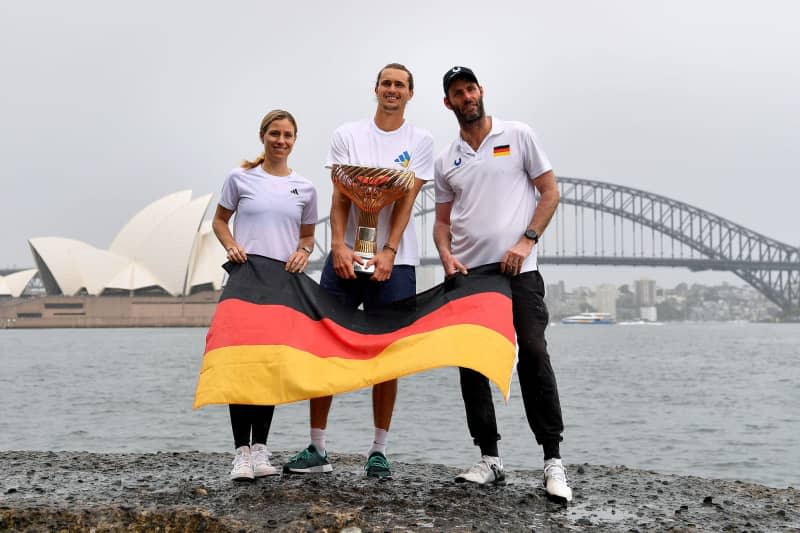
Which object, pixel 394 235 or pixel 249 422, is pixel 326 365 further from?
pixel 394 235

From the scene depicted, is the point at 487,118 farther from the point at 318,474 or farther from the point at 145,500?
the point at 145,500

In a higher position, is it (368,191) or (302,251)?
(368,191)

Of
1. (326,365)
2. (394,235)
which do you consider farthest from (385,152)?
(326,365)

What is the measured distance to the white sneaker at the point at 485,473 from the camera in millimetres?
3359

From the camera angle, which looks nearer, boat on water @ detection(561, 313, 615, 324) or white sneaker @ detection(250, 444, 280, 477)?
white sneaker @ detection(250, 444, 280, 477)

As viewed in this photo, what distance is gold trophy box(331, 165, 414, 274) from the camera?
318cm

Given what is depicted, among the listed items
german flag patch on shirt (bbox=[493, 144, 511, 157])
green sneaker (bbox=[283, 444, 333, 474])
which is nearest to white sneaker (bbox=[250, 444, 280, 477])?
green sneaker (bbox=[283, 444, 333, 474])

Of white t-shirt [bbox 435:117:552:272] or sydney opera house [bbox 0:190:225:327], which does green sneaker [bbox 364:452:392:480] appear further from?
sydney opera house [bbox 0:190:225:327]

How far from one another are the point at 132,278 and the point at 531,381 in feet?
186

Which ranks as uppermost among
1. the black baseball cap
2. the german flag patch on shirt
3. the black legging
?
the black baseball cap

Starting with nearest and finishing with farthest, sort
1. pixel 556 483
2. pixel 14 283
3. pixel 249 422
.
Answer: pixel 556 483
pixel 249 422
pixel 14 283

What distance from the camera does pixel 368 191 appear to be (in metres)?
3.22

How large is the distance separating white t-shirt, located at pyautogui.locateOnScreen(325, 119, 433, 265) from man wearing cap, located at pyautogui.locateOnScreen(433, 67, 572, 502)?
0.31ft

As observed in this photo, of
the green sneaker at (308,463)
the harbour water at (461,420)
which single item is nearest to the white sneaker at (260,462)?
the green sneaker at (308,463)
